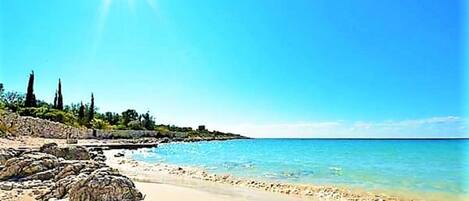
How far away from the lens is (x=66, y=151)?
12.8m

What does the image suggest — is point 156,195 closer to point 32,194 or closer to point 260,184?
point 32,194

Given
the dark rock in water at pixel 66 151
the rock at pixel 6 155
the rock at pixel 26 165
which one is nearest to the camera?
the rock at pixel 26 165

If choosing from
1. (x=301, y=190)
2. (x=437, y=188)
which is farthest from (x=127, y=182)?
(x=437, y=188)

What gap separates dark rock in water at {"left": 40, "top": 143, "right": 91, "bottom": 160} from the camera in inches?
490

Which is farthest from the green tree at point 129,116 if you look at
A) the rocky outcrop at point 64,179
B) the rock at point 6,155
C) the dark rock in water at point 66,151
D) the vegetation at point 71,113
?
the rocky outcrop at point 64,179

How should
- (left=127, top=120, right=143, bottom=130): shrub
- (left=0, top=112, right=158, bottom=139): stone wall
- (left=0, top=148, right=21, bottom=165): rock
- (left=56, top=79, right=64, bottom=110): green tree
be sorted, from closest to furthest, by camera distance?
(left=0, top=148, right=21, bottom=165): rock < (left=0, top=112, right=158, bottom=139): stone wall < (left=56, top=79, right=64, bottom=110): green tree < (left=127, top=120, right=143, bottom=130): shrub

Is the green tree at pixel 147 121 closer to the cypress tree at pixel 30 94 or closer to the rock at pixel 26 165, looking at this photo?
the cypress tree at pixel 30 94

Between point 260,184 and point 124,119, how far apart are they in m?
61.3

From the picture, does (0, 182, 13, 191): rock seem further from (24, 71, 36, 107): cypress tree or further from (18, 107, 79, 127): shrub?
(24, 71, 36, 107): cypress tree

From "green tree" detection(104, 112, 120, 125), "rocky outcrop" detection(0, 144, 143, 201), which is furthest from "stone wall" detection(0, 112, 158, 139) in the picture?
"green tree" detection(104, 112, 120, 125)

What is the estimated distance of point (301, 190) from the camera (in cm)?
1062

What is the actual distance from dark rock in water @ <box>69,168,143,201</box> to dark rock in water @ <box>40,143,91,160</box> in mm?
6323

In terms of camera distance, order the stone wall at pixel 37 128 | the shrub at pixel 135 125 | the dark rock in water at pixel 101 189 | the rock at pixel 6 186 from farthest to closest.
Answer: the shrub at pixel 135 125
the stone wall at pixel 37 128
the rock at pixel 6 186
the dark rock in water at pixel 101 189

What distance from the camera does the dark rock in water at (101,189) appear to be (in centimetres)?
641
